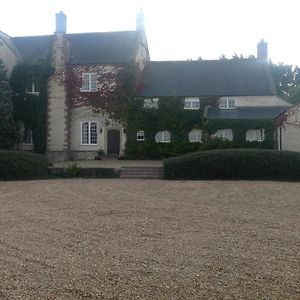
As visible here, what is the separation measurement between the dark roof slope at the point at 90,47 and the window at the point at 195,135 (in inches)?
300

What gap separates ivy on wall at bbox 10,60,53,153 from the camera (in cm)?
3353

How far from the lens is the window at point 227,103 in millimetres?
33438

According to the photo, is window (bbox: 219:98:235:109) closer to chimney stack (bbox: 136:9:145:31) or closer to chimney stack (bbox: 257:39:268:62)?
chimney stack (bbox: 257:39:268:62)

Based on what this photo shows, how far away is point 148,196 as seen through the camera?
15.9 meters

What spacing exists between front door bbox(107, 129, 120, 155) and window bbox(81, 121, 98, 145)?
3.47 feet

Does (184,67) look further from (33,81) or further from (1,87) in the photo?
(1,87)

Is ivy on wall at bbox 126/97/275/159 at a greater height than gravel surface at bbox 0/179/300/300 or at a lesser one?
greater

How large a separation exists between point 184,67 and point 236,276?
3220 cm

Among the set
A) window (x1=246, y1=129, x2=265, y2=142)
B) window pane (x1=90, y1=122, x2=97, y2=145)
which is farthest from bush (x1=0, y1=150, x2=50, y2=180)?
window (x1=246, y1=129, x2=265, y2=142)

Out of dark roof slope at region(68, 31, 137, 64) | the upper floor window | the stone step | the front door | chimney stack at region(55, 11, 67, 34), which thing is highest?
chimney stack at region(55, 11, 67, 34)

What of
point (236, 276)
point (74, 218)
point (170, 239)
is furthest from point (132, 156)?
point (236, 276)

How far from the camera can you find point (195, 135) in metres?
32.7

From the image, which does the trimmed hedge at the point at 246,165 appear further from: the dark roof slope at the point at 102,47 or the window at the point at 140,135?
the dark roof slope at the point at 102,47

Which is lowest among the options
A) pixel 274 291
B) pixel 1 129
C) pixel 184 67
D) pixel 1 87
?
pixel 274 291
